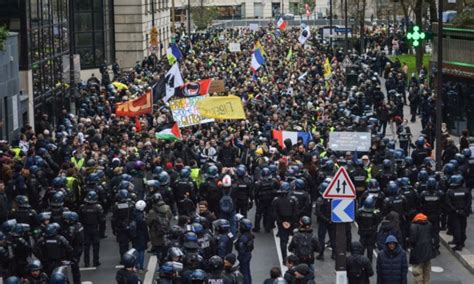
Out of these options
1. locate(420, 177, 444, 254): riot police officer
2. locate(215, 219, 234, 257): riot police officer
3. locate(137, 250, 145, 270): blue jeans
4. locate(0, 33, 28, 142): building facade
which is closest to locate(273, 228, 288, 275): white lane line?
locate(215, 219, 234, 257): riot police officer

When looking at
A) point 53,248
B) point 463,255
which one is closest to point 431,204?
point 463,255

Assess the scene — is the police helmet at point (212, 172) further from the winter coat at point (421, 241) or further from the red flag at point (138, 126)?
the red flag at point (138, 126)

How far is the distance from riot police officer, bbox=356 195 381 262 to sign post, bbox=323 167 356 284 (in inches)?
93.8

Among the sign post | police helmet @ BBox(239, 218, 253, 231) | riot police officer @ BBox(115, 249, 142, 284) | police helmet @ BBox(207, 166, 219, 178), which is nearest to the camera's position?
riot police officer @ BBox(115, 249, 142, 284)

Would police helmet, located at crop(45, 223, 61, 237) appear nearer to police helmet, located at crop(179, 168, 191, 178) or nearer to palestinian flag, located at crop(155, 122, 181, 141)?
police helmet, located at crop(179, 168, 191, 178)

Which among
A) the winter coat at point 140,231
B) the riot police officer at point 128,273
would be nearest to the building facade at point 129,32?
the winter coat at point 140,231

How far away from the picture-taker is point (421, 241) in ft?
56.2

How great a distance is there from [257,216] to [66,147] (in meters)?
6.17

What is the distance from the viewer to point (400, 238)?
17.8 m

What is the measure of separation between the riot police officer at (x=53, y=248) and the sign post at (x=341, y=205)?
13.4ft

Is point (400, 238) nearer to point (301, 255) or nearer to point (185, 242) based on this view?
point (301, 255)

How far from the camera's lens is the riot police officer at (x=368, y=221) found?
1817 centimetres

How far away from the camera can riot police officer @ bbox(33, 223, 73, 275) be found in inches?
650

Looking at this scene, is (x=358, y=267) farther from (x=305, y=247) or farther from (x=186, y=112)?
(x=186, y=112)
